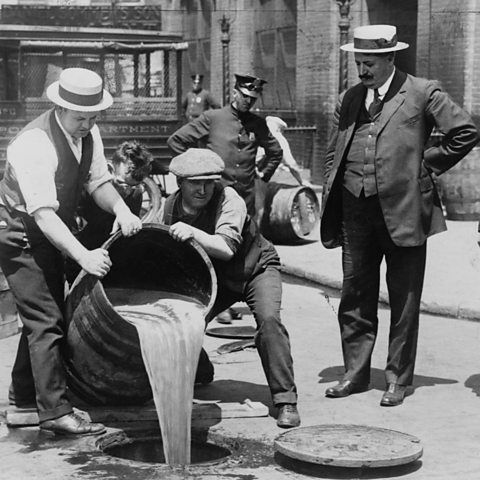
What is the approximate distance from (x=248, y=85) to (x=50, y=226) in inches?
147

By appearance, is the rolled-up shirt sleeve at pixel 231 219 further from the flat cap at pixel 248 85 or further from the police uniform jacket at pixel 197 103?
the police uniform jacket at pixel 197 103

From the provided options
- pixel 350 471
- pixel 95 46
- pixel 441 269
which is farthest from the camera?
pixel 95 46

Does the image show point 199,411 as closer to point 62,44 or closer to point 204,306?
point 204,306

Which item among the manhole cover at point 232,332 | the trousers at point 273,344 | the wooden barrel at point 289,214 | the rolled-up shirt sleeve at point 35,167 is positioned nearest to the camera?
the rolled-up shirt sleeve at point 35,167

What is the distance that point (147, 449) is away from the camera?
6312 mm

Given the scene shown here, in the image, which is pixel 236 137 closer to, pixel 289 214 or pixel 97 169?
pixel 97 169

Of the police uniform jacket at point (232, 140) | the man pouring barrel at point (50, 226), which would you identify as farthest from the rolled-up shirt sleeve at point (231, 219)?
the police uniform jacket at point (232, 140)

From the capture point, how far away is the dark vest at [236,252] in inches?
263

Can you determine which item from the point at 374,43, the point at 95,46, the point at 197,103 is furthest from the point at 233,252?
the point at 197,103

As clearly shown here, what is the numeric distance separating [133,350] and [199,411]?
25.6 inches

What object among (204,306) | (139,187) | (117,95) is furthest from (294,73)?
(204,306)

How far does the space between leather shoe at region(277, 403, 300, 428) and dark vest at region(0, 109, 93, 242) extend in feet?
4.95

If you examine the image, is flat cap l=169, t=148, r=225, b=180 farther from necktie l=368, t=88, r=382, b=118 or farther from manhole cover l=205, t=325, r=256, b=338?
manhole cover l=205, t=325, r=256, b=338

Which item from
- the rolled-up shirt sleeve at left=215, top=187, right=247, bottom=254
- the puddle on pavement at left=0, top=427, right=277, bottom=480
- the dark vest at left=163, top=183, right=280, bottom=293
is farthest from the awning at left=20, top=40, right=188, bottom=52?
the puddle on pavement at left=0, top=427, right=277, bottom=480
